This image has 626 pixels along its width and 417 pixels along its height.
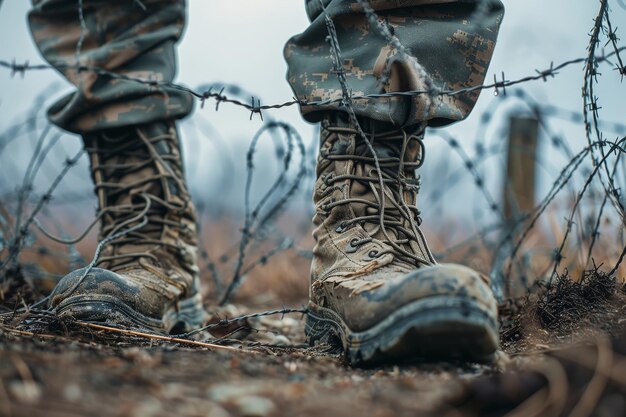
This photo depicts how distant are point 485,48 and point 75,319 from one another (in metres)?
1.40

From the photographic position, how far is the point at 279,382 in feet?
3.76

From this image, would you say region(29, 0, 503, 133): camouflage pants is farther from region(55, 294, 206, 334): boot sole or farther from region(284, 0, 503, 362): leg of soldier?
region(55, 294, 206, 334): boot sole

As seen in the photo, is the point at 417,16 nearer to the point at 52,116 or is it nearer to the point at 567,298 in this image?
the point at 567,298

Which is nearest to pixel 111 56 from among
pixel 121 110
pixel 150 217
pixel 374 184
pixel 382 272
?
pixel 121 110

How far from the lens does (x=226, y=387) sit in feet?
3.51

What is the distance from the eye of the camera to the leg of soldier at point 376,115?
166cm

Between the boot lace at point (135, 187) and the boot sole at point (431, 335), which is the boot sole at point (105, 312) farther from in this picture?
the boot sole at point (431, 335)

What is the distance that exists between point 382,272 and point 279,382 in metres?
0.48

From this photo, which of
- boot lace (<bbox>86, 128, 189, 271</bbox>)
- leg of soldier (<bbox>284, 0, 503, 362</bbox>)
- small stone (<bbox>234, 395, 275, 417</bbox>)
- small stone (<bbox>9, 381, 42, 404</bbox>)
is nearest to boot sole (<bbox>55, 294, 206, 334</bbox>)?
boot lace (<bbox>86, 128, 189, 271</bbox>)

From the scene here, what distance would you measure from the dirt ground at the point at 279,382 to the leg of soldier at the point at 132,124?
23.7 inches

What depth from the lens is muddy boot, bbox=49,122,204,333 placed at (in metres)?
2.01

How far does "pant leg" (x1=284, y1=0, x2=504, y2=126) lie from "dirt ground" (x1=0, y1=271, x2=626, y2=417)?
28.3 inches

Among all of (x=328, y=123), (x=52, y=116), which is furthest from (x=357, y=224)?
(x=52, y=116)

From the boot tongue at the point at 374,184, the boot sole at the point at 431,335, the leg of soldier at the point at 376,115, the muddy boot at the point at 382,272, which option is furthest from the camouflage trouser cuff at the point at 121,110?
the boot sole at the point at 431,335
